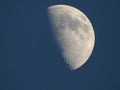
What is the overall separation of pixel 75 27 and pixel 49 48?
199cm

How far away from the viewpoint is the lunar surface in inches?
843

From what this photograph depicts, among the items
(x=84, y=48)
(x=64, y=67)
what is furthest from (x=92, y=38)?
(x=64, y=67)

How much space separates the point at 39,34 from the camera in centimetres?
2153

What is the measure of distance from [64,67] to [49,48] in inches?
60.6

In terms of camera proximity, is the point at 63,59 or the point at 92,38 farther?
the point at 92,38

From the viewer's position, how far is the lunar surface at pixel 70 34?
21406mm

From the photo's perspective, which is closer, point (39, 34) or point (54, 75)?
point (39, 34)

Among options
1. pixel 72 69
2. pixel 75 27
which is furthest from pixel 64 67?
pixel 75 27

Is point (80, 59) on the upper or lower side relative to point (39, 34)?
lower

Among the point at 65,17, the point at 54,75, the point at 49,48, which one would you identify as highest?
the point at 65,17

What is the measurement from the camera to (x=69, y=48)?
2148cm

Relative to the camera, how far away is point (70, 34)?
21547 millimetres

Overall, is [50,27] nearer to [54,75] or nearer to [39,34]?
[39,34]

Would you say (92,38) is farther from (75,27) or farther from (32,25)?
(32,25)
